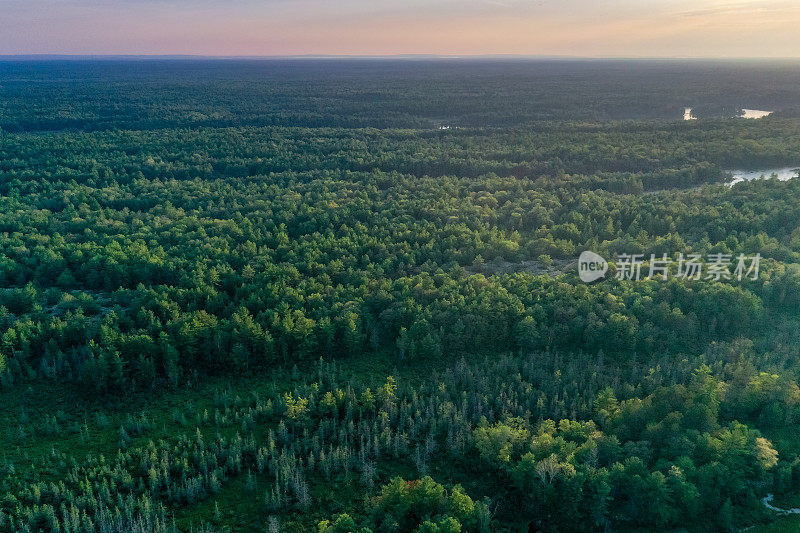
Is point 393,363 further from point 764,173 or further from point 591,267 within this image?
point 764,173

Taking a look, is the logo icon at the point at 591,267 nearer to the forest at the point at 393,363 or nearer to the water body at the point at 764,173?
the forest at the point at 393,363

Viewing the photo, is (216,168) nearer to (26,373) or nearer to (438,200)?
(438,200)

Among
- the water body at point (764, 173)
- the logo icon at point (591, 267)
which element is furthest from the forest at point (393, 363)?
the water body at point (764, 173)

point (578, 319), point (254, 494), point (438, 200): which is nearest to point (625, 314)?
point (578, 319)

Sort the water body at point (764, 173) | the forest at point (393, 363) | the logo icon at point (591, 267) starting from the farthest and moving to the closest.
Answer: the water body at point (764, 173), the logo icon at point (591, 267), the forest at point (393, 363)

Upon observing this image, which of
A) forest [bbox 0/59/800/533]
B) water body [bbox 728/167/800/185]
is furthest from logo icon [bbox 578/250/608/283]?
water body [bbox 728/167/800/185]

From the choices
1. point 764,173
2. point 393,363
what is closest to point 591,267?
point 393,363
